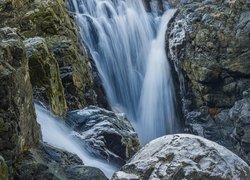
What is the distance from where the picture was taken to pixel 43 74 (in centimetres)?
1223

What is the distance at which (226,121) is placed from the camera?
24.9m

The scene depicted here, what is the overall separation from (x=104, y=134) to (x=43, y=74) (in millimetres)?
2293

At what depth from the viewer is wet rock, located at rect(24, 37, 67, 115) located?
11992 millimetres

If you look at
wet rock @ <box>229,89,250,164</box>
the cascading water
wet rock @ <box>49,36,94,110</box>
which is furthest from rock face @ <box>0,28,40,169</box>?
wet rock @ <box>229,89,250,164</box>

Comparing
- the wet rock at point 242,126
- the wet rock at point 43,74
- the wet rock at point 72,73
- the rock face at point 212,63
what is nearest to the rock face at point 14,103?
the wet rock at point 43,74

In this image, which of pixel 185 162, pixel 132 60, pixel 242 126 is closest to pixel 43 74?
pixel 185 162

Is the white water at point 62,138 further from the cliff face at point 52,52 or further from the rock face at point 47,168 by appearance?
the rock face at point 47,168

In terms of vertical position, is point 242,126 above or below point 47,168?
below

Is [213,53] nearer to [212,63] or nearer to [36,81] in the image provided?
[212,63]

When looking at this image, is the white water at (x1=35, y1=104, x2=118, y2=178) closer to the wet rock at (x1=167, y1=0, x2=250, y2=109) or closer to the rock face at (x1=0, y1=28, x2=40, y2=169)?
the rock face at (x1=0, y1=28, x2=40, y2=169)

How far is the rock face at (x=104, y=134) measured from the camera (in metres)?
11.3

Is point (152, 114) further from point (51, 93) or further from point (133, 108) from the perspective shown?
point (51, 93)

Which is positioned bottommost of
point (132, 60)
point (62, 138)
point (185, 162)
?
point (132, 60)

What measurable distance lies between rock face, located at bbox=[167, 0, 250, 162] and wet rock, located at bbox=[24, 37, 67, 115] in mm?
13939
